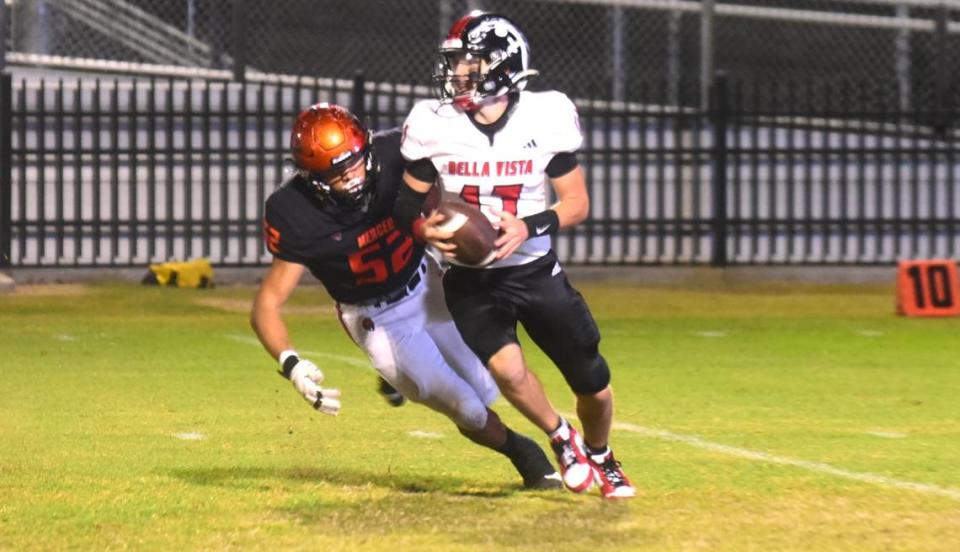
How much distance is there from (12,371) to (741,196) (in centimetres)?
1055

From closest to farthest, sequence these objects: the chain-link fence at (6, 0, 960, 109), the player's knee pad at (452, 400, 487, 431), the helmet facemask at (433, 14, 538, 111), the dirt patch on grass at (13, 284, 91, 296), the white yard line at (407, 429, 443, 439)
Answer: the helmet facemask at (433, 14, 538, 111)
the player's knee pad at (452, 400, 487, 431)
the white yard line at (407, 429, 443, 439)
the dirt patch on grass at (13, 284, 91, 296)
the chain-link fence at (6, 0, 960, 109)

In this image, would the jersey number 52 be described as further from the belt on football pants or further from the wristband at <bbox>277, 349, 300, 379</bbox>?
the wristband at <bbox>277, 349, 300, 379</bbox>

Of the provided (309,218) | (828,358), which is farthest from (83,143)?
(309,218)

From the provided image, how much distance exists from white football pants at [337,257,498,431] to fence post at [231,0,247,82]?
13086 mm

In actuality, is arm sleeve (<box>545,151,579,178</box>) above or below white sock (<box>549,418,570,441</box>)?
above

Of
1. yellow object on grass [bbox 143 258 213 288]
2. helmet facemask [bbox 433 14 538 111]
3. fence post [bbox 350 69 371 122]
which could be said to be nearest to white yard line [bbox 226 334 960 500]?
helmet facemask [bbox 433 14 538 111]

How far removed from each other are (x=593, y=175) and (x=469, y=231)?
547 inches

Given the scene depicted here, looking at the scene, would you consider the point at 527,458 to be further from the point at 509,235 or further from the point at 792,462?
the point at 792,462

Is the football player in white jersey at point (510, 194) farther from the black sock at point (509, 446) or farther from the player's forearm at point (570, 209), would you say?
the black sock at point (509, 446)

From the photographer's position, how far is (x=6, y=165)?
19.4 meters

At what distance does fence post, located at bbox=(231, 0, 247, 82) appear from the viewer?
20703 millimetres

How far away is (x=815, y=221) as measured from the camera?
2058cm

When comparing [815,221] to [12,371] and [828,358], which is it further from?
[12,371]

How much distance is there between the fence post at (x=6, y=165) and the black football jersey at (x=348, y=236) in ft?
40.0
